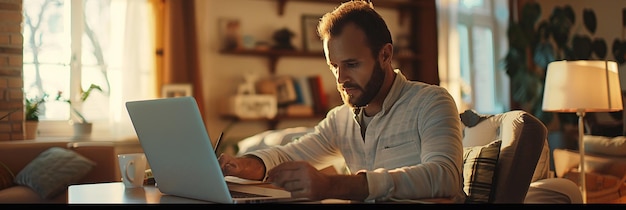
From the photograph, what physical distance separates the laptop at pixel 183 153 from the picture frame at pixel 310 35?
424 cm

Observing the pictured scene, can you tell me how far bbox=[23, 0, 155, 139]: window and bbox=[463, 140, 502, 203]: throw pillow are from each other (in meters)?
3.52

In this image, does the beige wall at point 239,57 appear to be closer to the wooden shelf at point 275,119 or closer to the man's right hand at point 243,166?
the wooden shelf at point 275,119

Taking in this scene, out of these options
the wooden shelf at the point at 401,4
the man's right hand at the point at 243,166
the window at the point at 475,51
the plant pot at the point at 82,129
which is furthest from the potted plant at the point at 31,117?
the window at the point at 475,51

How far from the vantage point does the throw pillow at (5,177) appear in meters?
3.96

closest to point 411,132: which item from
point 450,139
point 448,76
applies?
point 450,139

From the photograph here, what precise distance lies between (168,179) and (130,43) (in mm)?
3684

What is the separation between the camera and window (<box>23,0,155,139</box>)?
497 centimetres

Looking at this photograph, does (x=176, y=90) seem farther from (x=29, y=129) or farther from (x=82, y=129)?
(x=29, y=129)

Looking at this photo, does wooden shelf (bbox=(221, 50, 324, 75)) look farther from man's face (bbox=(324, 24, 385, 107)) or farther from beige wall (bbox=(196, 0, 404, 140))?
man's face (bbox=(324, 24, 385, 107))

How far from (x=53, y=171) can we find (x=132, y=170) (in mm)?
2285

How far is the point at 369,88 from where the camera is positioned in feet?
6.22

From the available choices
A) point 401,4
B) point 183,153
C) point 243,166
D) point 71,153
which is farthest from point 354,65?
point 401,4

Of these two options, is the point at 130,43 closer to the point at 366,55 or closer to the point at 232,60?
the point at 232,60

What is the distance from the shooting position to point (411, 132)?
185cm
